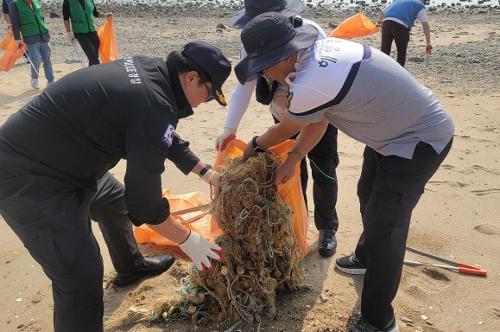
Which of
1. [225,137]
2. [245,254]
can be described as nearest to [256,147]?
[225,137]

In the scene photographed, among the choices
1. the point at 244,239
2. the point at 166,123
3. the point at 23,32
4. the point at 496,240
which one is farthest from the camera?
the point at 23,32

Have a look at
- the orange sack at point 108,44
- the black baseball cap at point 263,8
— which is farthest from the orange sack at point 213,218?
the orange sack at point 108,44

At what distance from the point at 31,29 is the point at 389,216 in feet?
23.8

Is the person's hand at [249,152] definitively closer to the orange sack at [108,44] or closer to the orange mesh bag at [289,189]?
the orange mesh bag at [289,189]

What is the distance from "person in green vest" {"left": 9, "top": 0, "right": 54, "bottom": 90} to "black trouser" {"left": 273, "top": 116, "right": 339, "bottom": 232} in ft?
19.7

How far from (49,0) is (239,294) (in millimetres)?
28552

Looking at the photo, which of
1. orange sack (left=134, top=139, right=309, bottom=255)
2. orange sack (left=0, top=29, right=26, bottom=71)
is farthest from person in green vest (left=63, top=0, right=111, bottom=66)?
orange sack (left=134, top=139, right=309, bottom=255)

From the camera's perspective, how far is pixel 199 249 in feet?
7.44

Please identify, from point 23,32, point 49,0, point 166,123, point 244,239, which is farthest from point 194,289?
point 49,0

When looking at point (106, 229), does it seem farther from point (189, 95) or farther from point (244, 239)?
point (189, 95)

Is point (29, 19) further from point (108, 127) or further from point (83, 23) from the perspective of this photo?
point (108, 127)

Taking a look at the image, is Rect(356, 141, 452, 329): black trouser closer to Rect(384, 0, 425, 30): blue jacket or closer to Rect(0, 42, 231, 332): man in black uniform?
Rect(0, 42, 231, 332): man in black uniform

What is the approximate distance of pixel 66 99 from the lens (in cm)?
194

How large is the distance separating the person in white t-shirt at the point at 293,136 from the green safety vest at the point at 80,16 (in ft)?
17.9
